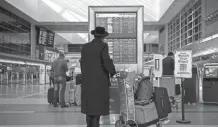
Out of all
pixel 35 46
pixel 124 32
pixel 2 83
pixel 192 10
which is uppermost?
pixel 192 10

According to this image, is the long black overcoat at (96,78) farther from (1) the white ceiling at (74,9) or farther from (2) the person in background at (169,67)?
(1) the white ceiling at (74,9)

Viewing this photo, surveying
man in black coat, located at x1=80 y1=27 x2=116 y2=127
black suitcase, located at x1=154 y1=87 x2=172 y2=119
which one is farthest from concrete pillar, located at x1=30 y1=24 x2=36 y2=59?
black suitcase, located at x1=154 y1=87 x2=172 y2=119

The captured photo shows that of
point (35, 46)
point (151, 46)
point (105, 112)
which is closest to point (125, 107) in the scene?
point (105, 112)

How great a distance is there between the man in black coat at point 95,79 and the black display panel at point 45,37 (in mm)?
19915

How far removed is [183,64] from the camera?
4.74m

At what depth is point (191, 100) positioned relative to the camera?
25.1 ft

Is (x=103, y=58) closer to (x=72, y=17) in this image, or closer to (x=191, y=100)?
(x=191, y=100)

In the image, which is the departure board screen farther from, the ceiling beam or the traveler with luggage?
the ceiling beam

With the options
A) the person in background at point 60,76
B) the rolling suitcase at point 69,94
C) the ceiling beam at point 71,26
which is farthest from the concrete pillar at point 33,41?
the person in background at point 60,76

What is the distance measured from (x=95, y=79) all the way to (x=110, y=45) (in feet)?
3.37

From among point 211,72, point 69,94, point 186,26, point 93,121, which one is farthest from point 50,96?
point 186,26

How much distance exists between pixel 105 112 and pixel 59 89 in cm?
470

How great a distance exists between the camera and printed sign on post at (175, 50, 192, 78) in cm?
471

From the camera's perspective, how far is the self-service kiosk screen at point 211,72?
7.73 metres
